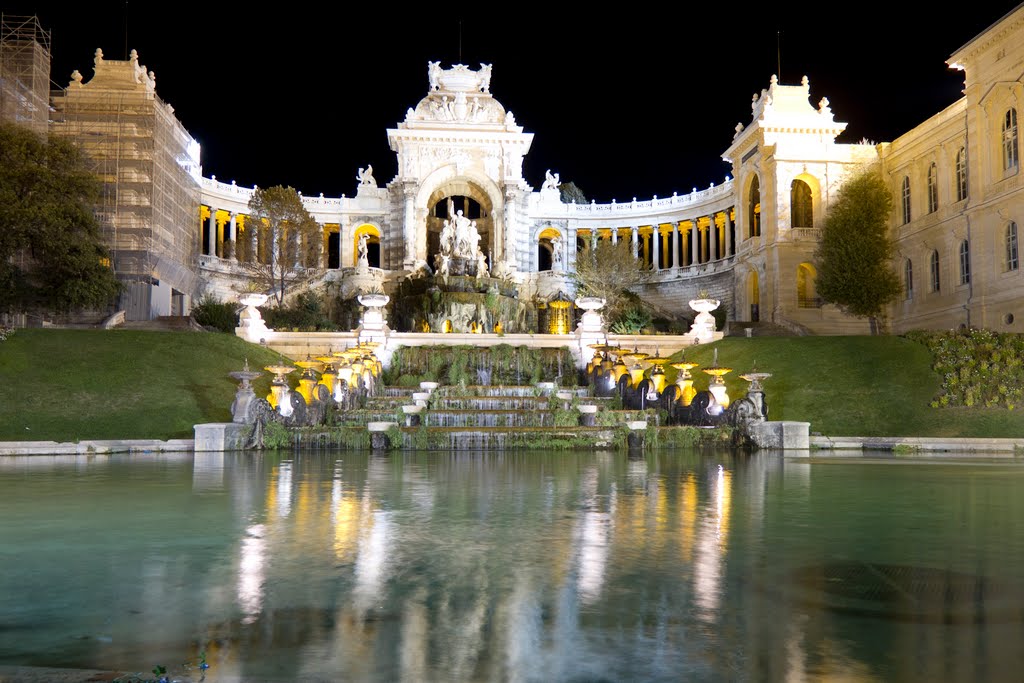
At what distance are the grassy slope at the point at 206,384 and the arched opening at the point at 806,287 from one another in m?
23.4

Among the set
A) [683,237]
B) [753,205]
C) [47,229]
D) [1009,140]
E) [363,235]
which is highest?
[683,237]

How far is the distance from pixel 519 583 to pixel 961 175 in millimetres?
49234

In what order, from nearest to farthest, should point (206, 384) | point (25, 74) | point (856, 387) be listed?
point (206, 384)
point (856, 387)
point (25, 74)

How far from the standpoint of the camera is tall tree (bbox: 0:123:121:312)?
113ft

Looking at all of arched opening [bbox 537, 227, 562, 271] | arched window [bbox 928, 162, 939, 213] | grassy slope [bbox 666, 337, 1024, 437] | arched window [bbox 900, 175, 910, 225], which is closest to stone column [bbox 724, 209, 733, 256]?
arched opening [bbox 537, 227, 562, 271]

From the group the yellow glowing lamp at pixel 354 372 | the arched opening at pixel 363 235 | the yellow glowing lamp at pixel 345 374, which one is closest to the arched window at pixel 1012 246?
the yellow glowing lamp at pixel 354 372

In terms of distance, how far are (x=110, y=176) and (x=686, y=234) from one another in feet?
158

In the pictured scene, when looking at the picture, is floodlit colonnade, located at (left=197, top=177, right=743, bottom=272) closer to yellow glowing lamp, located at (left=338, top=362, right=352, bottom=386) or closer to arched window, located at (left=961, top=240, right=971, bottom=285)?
arched window, located at (left=961, top=240, right=971, bottom=285)

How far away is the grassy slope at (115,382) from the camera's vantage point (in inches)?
860

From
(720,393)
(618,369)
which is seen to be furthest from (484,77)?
(720,393)

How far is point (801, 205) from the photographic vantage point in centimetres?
5834

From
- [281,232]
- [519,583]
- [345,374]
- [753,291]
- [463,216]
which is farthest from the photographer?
[463,216]

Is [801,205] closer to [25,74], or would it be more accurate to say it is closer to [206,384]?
[206,384]

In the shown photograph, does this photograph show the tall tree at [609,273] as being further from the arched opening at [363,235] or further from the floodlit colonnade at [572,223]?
the arched opening at [363,235]
